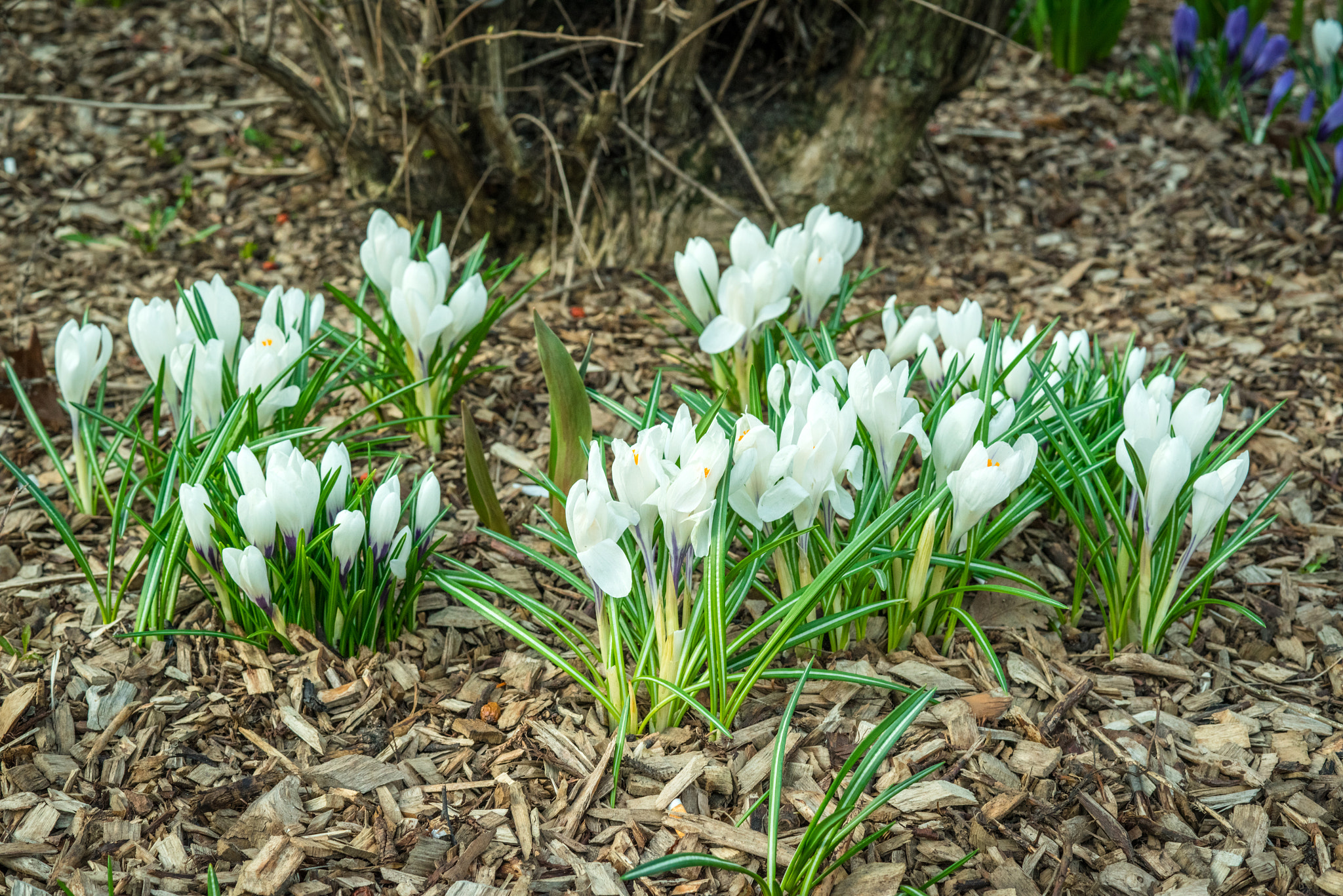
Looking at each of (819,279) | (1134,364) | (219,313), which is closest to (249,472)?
(219,313)

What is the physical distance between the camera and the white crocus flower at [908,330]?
218 centimetres

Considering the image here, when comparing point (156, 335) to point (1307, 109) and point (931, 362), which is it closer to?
point (931, 362)

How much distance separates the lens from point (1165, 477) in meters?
1.62

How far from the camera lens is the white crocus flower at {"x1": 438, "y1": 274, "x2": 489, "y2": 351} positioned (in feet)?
7.34

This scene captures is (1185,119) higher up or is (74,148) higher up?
(1185,119)

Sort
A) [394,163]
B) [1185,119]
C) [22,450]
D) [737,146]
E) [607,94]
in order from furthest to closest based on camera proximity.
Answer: [1185,119], [394,163], [737,146], [607,94], [22,450]

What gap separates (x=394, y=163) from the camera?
3.43 meters

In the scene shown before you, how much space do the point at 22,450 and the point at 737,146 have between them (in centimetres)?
216

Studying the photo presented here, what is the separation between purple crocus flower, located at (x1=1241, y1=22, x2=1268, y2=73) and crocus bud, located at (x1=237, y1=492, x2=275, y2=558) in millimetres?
4204

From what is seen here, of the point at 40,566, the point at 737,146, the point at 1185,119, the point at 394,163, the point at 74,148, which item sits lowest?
the point at 40,566

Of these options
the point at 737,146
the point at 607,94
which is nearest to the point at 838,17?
the point at 737,146

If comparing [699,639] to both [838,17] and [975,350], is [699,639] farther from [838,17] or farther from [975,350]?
[838,17]

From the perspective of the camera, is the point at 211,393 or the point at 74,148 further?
the point at 74,148

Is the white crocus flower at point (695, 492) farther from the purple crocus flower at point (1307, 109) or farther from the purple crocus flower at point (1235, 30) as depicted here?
the purple crocus flower at point (1235, 30)
